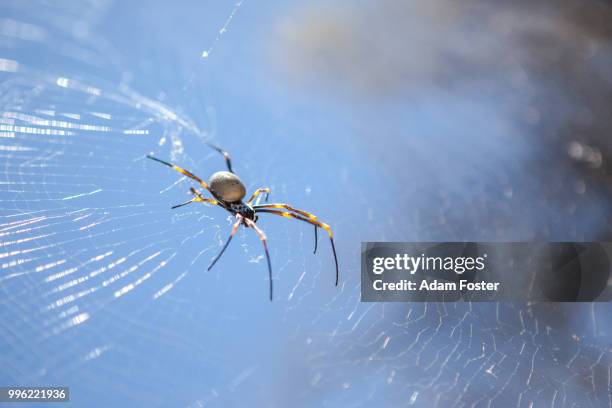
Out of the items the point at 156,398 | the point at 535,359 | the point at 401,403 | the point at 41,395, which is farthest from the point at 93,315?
the point at 535,359

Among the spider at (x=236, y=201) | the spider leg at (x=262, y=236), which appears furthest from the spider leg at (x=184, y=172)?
the spider leg at (x=262, y=236)

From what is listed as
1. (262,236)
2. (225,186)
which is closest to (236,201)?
(225,186)

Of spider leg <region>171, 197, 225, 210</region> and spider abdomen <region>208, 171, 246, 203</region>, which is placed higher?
spider abdomen <region>208, 171, 246, 203</region>

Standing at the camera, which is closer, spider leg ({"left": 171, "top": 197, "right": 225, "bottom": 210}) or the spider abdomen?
spider leg ({"left": 171, "top": 197, "right": 225, "bottom": 210})

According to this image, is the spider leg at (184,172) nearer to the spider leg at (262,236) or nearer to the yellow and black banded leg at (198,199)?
the yellow and black banded leg at (198,199)

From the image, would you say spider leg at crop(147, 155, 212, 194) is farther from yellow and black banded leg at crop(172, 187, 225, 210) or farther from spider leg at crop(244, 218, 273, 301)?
spider leg at crop(244, 218, 273, 301)

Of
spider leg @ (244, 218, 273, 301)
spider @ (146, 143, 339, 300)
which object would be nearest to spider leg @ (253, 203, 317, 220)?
spider @ (146, 143, 339, 300)

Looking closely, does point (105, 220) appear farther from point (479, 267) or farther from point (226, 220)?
point (479, 267)

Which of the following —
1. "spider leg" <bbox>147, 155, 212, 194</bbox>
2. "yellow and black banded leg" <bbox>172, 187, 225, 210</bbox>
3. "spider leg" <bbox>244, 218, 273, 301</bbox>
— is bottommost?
"spider leg" <bbox>244, 218, 273, 301</bbox>

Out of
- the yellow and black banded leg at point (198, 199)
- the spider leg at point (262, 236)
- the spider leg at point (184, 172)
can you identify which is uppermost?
the spider leg at point (184, 172)
